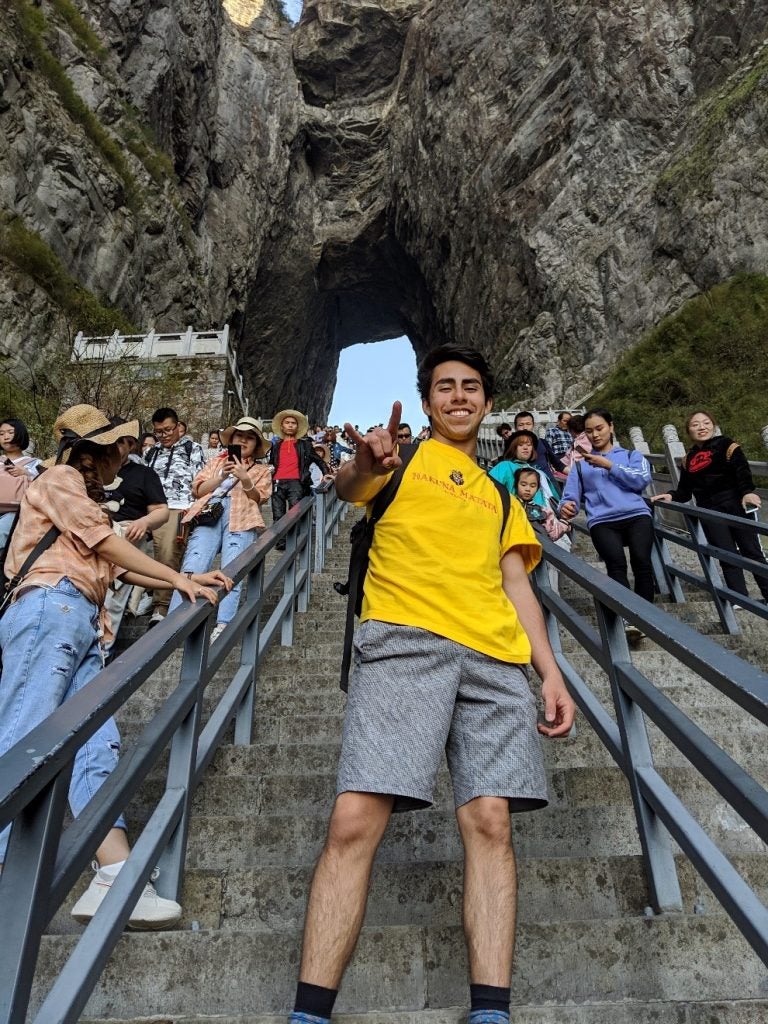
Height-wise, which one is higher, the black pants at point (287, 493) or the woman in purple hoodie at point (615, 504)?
the black pants at point (287, 493)

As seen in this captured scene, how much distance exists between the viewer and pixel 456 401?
190 centimetres

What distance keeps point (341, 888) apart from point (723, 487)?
4.55 metres

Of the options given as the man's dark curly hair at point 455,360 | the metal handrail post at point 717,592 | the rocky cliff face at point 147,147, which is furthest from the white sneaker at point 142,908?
the rocky cliff face at point 147,147

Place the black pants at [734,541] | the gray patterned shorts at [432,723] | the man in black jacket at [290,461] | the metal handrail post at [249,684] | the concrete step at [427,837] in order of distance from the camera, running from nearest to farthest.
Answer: the gray patterned shorts at [432,723] < the concrete step at [427,837] < the metal handrail post at [249,684] < the black pants at [734,541] < the man in black jacket at [290,461]

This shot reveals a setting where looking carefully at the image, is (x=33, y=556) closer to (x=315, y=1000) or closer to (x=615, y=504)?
(x=315, y=1000)

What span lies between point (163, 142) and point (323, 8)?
56.2ft

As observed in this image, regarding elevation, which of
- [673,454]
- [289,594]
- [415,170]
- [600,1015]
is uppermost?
[415,170]

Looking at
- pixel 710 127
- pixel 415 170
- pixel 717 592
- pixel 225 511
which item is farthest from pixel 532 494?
pixel 415 170

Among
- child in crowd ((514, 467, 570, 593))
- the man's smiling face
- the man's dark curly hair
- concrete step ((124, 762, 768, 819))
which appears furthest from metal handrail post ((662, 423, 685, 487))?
the man's smiling face

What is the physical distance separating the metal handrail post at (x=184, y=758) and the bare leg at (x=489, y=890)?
896mm

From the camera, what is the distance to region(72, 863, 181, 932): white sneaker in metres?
1.64

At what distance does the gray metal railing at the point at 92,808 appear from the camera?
37.7 inches

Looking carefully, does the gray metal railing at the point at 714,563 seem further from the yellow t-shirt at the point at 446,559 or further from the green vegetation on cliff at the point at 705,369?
the green vegetation on cliff at the point at 705,369

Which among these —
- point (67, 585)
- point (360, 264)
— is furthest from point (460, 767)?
point (360, 264)
